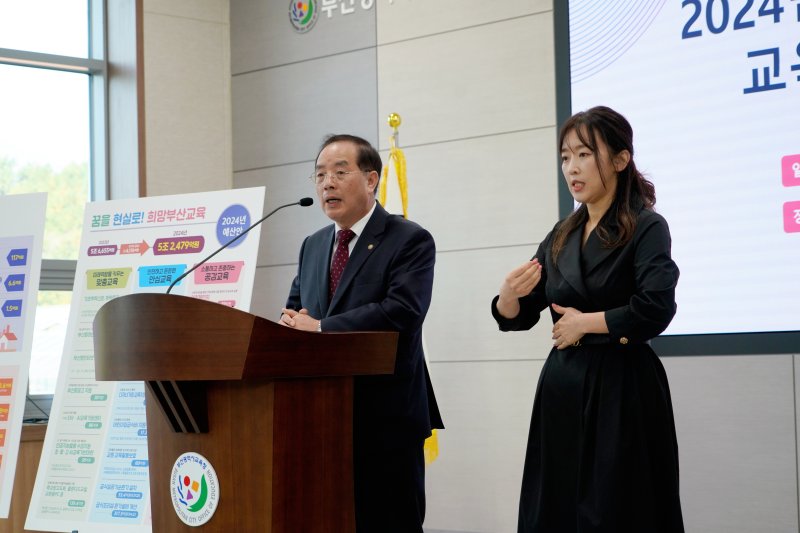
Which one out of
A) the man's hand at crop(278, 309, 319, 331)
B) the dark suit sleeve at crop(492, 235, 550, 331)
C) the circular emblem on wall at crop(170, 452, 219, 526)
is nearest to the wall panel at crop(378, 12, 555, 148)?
the dark suit sleeve at crop(492, 235, 550, 331)

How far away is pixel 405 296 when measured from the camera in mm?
2723

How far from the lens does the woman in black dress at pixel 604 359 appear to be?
2.10 m

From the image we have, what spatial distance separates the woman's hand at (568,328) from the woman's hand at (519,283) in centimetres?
10

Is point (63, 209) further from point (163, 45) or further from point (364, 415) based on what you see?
point (364, 415)

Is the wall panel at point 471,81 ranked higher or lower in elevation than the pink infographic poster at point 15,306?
higher

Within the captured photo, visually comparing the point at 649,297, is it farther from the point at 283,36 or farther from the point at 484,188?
the point at 283,36

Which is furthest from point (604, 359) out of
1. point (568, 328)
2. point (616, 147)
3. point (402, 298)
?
point (402, 298)

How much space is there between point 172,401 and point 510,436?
9.71ft

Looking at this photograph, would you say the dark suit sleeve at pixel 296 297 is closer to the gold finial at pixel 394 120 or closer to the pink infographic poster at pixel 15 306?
the pink infographic poster at pixel 15 306

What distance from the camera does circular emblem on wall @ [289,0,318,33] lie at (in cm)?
579

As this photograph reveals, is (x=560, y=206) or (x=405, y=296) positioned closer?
(x=405, y=296)

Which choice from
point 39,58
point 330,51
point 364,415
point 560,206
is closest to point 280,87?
point 330,51

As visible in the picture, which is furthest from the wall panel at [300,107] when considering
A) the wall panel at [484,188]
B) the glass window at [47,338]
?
the glass window at [47,338]

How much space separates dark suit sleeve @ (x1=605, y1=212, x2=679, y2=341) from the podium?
2.30ft
